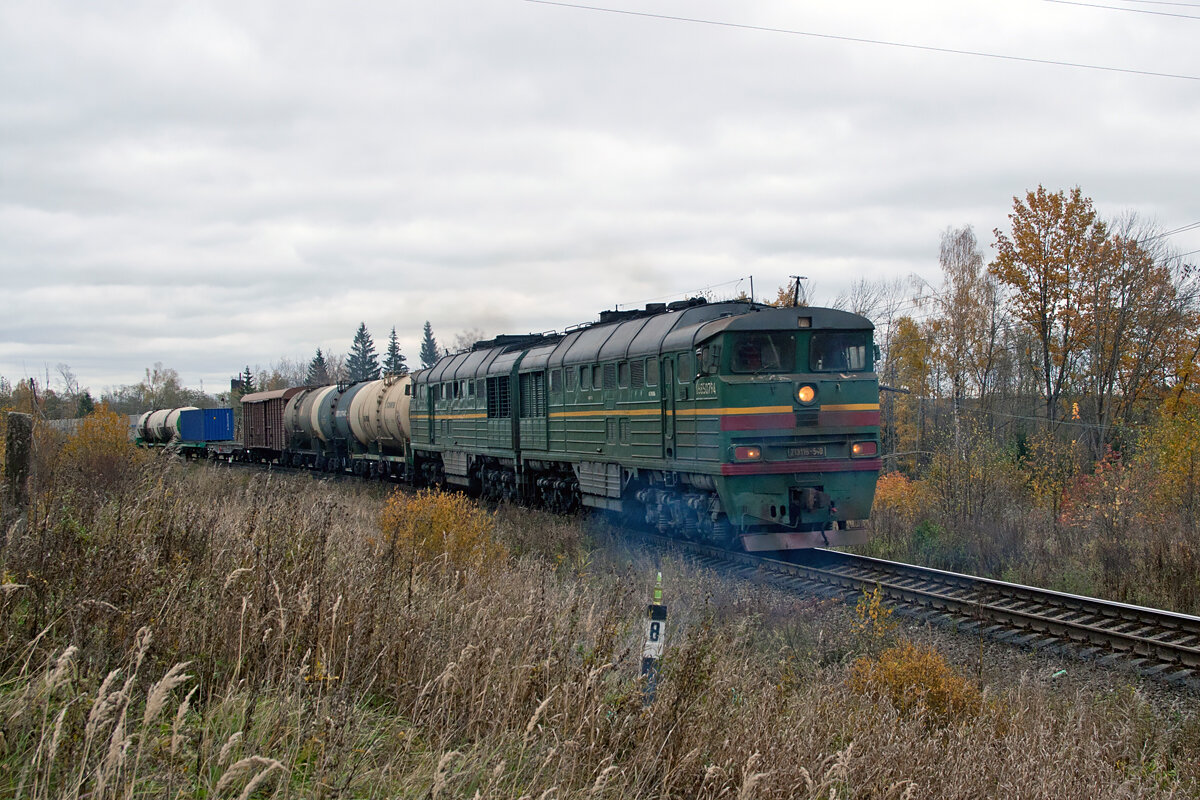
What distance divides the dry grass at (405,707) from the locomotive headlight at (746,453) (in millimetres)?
4378

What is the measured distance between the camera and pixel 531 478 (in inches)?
747

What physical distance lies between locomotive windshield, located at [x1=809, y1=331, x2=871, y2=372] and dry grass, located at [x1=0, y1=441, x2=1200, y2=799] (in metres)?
5.82

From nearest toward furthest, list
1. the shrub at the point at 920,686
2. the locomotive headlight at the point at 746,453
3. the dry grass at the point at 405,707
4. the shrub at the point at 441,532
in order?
1. the dry grass at the point at 405,707
2. the shrub at the point at 920,686
3. the shrub at the point at 441,532
4. the locomotive headlight at the point at 746,453

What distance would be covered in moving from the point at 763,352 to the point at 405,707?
812 cm

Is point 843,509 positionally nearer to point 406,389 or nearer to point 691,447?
point 691,447

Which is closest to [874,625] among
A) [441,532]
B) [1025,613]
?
[1025,613]

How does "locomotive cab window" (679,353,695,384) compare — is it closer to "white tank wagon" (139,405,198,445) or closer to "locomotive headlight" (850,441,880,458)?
"locomotive headlight" (850,441,880,458)

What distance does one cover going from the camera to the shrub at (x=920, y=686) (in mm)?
6340

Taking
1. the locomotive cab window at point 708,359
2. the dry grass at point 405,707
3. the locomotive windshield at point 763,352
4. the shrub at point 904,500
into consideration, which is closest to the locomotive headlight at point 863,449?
the locomotive windshield at point 763,352

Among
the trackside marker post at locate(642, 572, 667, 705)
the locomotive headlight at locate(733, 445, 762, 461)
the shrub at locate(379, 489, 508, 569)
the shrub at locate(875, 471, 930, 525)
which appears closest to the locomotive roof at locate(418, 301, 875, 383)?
the locomotive headlight at locate(733, 445, 762, 461)

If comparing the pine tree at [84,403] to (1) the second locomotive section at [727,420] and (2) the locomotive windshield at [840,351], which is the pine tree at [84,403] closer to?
(1) the second locomotive section at [727,420]

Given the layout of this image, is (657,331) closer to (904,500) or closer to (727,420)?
(727,420)

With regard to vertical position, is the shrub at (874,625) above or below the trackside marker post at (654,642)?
below

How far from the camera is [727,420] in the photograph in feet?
37.6
